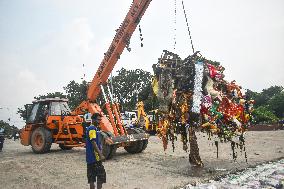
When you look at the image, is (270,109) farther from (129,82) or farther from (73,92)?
(73,92)

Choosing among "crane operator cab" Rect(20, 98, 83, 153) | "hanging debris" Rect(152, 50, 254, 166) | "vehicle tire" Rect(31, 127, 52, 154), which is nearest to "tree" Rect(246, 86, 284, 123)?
"crane operator cab" Rect(20, 98, 83, 153)

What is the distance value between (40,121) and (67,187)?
8.98 meters

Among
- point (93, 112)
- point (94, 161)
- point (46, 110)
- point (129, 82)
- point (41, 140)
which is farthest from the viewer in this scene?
point (129, 82)

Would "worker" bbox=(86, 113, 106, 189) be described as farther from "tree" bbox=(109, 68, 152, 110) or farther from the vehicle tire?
"tree" bbox=(109, 68, 152, 110)

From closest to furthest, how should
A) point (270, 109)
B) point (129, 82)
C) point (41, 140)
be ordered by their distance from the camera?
1. point (41, 140)
2. point (270, 109)
3. point (129, 82)

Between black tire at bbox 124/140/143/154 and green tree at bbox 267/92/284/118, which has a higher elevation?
green tree at bbox 267/92/284/118

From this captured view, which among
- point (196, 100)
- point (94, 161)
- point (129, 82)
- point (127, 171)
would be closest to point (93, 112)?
point (127, 171)

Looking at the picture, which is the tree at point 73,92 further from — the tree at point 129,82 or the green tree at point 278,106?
the green tree at point 278,106

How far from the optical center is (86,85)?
15.8 meters

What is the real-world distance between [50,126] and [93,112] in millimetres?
2842

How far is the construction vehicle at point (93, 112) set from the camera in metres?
13.2

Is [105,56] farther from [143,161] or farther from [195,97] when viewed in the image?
[195,97]

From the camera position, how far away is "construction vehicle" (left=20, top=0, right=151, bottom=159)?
1321cm

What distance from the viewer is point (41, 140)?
15.9 m
